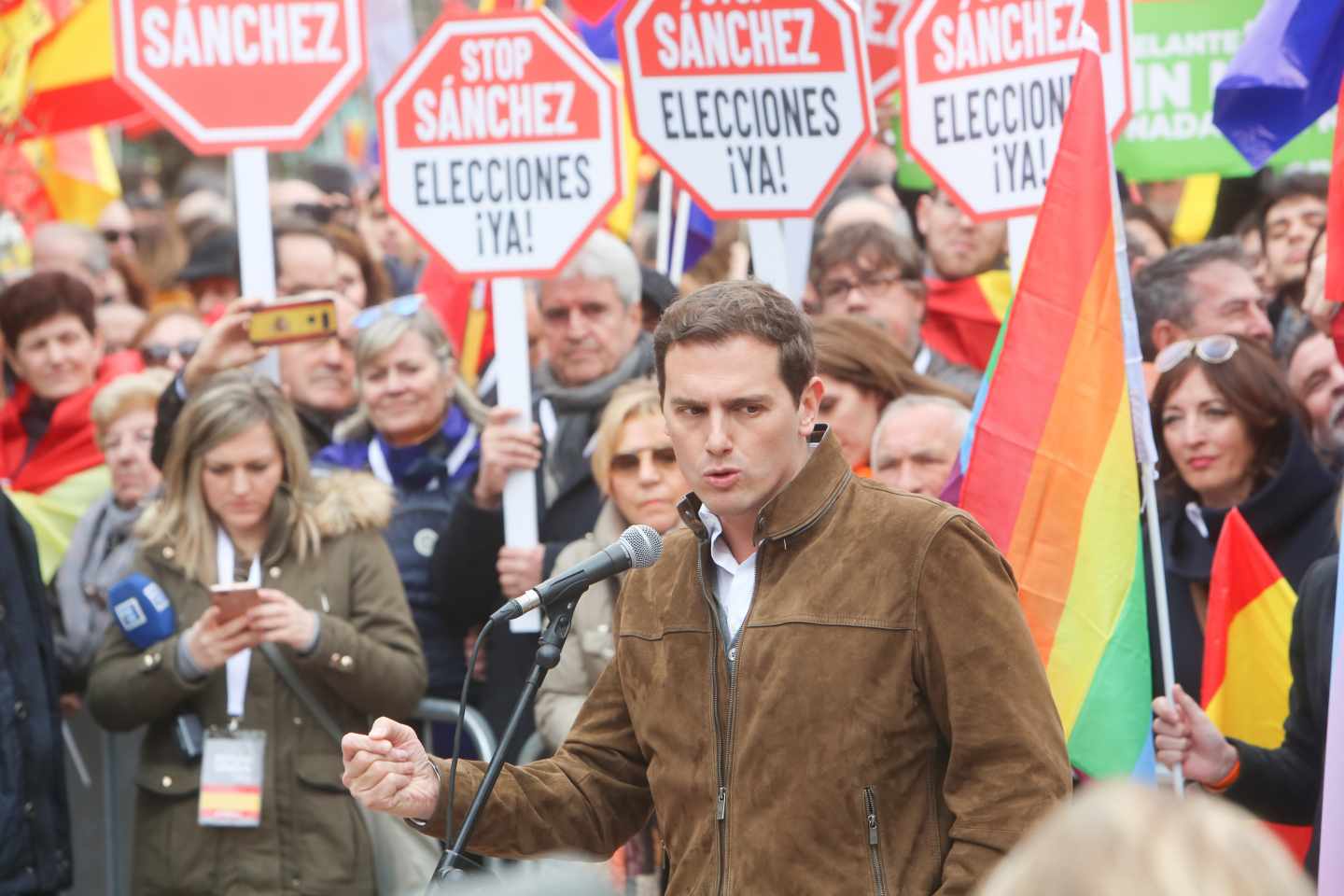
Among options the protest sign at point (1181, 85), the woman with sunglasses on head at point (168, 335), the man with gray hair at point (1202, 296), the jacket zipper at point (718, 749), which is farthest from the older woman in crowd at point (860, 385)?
the woman with sunglasses on head at point (168, 335)

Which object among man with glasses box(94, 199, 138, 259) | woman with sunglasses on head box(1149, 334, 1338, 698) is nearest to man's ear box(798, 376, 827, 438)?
woman with sunglasses on head box(1149, 334, 1338, 698)

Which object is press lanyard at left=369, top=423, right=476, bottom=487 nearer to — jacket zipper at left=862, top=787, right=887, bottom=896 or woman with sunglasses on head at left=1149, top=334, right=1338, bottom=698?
woman with sunglasses on head at left=1149, top=334, right=1338, bottom=698

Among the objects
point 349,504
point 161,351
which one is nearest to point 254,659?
point 349,504

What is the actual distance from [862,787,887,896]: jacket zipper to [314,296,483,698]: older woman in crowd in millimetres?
3582

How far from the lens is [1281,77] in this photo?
5.29m

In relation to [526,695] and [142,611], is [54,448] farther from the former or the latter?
[526,695]

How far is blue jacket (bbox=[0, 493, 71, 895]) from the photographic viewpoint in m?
5.98

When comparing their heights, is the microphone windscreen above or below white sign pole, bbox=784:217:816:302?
below

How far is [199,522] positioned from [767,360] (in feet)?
10.1

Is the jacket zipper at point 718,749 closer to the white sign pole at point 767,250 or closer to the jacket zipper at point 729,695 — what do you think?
the jacket zipper at point 729,695

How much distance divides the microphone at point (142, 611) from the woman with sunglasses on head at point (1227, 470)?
2.99m

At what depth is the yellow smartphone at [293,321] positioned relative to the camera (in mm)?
6449

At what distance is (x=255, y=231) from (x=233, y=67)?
0.58 m

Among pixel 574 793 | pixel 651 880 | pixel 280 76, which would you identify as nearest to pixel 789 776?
pixel 574 793
